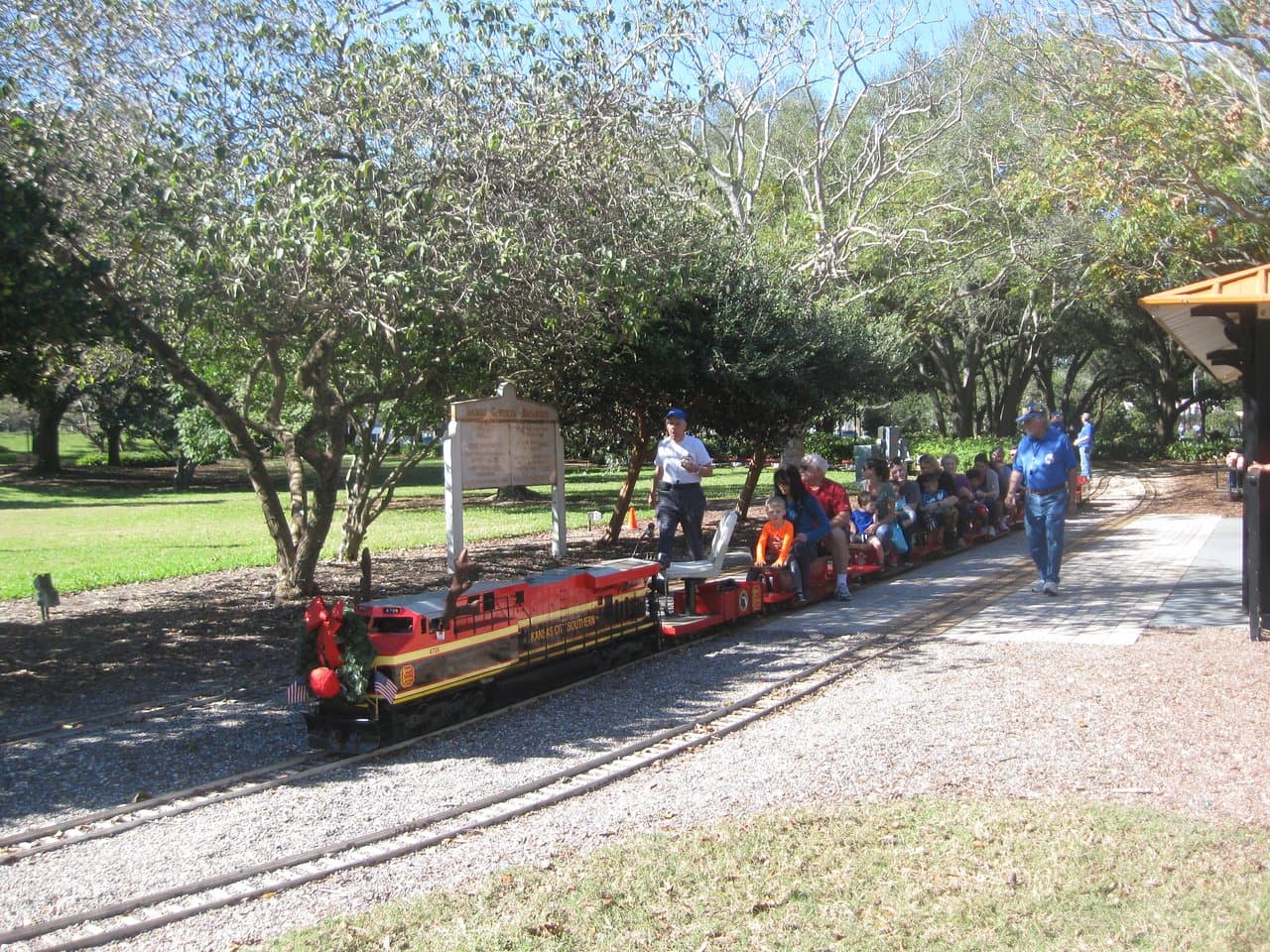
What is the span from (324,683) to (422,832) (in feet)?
5.13

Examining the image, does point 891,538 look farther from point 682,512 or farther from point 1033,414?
point 682,512

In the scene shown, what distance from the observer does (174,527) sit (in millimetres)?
24984

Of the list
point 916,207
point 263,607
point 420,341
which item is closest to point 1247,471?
point 420,341

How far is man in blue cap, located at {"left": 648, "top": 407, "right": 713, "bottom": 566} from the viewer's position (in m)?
11.5

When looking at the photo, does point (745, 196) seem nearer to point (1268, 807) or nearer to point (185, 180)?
point (185, 180)

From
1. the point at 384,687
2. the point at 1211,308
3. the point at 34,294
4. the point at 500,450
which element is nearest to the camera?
the point at 384,687

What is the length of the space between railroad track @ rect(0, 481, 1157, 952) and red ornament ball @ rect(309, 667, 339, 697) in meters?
0.45

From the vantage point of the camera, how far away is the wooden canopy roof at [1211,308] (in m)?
8.98

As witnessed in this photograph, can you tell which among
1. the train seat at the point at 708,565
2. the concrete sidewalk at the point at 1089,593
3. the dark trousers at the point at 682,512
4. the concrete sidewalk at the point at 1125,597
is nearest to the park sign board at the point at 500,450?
the dark trousers at the point at 682,512

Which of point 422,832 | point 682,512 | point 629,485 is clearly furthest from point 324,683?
point 629,485

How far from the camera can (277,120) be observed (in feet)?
35.9

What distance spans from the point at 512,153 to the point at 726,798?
23.7ft

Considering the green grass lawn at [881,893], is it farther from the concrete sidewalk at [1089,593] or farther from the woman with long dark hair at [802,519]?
the woman with long dark hair at [802,519]

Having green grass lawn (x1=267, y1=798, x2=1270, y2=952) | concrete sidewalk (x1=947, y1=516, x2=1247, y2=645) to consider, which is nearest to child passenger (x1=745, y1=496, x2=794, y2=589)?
concrete sidewalk (x1=947, y1=516, x2=1247, y2=645)
